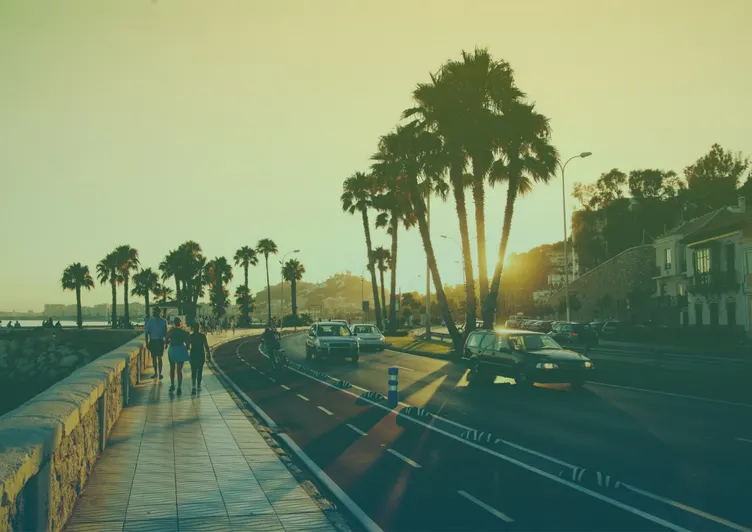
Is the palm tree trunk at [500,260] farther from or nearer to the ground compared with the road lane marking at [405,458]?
farther from the ground

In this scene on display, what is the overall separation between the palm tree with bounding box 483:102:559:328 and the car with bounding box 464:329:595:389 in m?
12.2

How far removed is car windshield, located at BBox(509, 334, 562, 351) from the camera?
2132 cm

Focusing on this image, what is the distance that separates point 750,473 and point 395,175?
110ft

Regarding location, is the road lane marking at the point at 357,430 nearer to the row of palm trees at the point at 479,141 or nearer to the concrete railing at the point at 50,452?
the concrete railing at the point at 50,452

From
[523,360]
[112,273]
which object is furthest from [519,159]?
[112,273]

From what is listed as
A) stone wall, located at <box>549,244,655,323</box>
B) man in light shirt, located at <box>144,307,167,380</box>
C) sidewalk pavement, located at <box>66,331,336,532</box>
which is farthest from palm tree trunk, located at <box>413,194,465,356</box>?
stone wall, located at <box>549,244,655,323</box>

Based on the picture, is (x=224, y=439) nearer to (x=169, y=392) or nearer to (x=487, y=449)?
(x=487, y=449)

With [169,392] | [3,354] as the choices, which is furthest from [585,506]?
[3,354]

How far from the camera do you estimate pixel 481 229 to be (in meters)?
36.1

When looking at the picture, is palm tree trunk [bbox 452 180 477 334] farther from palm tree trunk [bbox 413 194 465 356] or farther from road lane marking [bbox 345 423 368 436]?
road lane marking [bbox 345 423 368 436]

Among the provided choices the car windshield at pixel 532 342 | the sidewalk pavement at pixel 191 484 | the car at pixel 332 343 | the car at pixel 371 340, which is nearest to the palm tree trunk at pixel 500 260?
the car at pixel 332 343

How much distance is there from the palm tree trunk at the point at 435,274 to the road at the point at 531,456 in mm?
16413

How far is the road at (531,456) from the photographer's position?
8.29m

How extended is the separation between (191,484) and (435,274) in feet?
106
